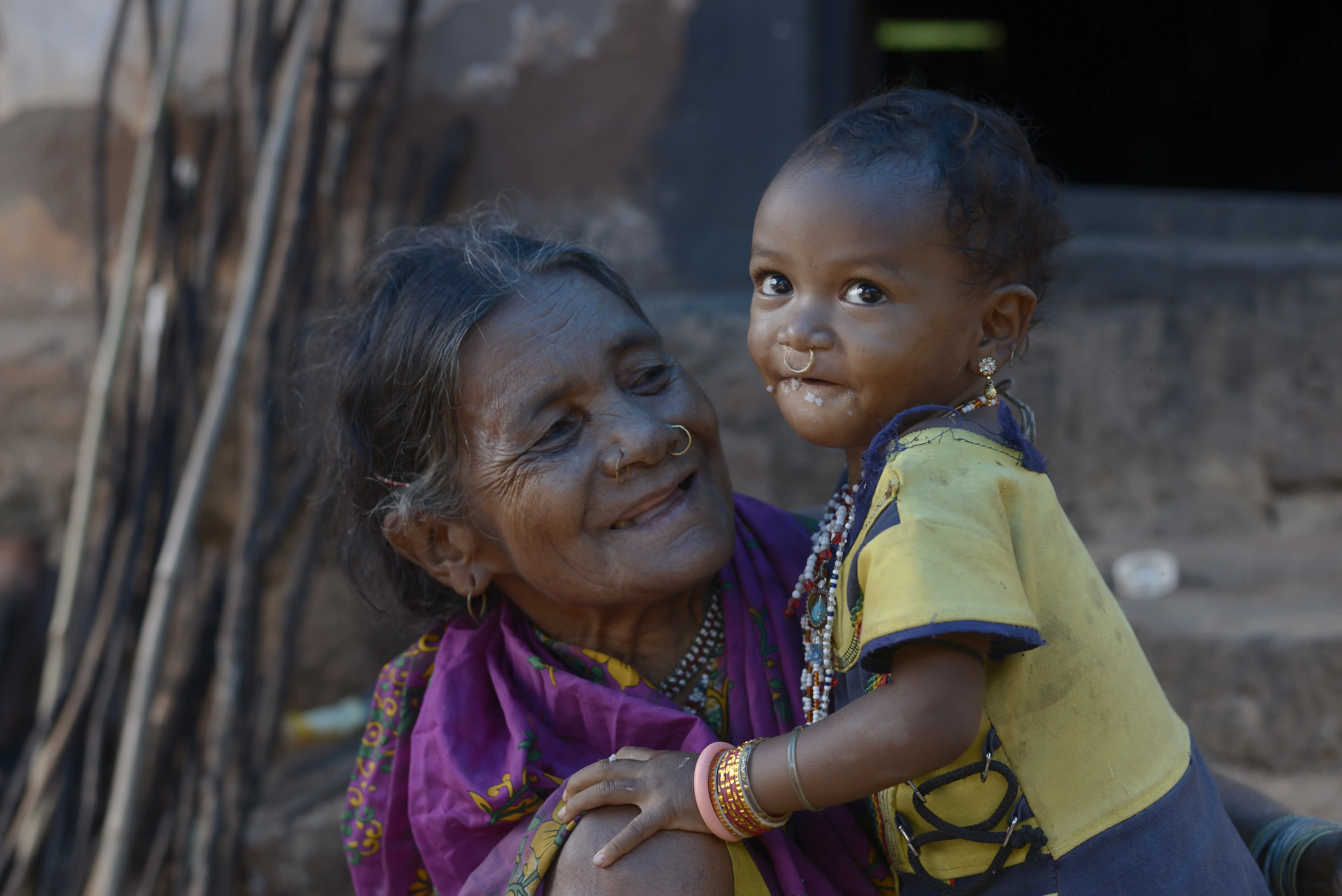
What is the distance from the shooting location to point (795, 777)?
1.42m

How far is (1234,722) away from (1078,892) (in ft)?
6.73

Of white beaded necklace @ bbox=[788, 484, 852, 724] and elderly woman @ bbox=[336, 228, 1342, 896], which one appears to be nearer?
white beaded necklace @ bbox=[788, 484, 852, 724]

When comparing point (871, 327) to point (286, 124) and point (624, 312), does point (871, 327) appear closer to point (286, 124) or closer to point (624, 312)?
point (624, 312)

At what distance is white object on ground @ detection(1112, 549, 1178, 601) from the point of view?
3652mm

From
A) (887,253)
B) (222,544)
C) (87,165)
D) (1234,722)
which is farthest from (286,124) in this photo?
(1234,722)

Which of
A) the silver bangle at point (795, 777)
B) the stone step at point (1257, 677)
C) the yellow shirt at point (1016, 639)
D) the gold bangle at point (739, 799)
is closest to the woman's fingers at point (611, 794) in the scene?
the gold bangle at point (739, 799)

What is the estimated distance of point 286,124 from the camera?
131 inches

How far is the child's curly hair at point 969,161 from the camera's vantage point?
147 centimetres

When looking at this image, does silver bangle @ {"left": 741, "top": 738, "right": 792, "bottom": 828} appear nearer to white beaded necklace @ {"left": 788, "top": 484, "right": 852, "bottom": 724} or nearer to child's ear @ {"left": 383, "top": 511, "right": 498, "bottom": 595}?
white beaded necklace @ {"left": 788, "top": 484, "right": 852, "bottom": 724}

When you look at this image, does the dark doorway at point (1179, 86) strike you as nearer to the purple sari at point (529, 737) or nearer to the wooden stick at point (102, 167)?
the wooden stick at point (102, 167)

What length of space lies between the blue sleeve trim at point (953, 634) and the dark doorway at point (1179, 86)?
686cm

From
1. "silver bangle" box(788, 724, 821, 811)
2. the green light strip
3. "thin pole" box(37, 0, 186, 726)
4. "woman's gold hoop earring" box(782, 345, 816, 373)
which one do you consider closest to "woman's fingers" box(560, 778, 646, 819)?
"silver bangle" box(788, 724, 821, 811)

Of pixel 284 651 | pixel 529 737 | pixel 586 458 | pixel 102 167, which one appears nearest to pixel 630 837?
pixel 529 737

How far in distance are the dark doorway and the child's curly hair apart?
6.42 m
